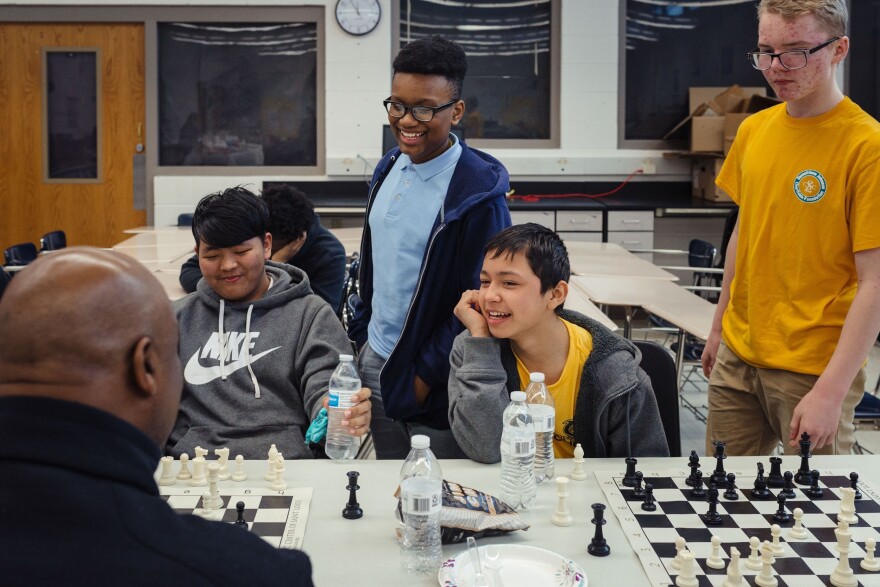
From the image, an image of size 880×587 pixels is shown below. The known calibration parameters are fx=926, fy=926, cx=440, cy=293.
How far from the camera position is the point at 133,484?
93 cm

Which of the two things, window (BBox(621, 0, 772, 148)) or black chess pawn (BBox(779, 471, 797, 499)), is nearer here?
black chess pawn (BBox(779, 471, 797, 499))

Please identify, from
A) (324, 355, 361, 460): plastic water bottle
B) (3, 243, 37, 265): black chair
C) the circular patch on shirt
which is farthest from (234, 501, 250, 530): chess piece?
(3, 243, 37, 265): black chair

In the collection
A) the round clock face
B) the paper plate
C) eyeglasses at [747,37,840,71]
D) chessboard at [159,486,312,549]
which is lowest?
the paper plate

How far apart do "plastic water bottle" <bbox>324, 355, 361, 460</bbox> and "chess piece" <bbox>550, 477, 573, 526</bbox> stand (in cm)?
59

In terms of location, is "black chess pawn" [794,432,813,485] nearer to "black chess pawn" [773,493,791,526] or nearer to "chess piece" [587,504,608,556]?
"black chess pawn" [773,493,791,526]

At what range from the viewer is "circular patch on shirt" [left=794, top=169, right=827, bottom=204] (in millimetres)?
2176

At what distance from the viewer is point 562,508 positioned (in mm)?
1765

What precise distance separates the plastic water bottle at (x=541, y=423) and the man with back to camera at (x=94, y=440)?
0.95 meters

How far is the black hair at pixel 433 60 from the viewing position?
2.28 metres

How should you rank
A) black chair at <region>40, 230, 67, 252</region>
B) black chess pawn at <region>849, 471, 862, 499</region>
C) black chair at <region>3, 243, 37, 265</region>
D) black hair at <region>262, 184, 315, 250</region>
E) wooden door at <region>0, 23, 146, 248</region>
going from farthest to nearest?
1. wooden door at <region>0, 23, 146, 248</region>
2. black chair at <region>40, 230, 67, 252</region>
3. black chair at <region>3, 243, 37, 265</region>
4. black hair at <region>262, 184, 315, 250</region>
5. black chess pawn at <region>849, 471, 862, 499</region>

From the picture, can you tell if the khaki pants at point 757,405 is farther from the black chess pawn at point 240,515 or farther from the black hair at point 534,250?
the black chess pawn at point 240,515

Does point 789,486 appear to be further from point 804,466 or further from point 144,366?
point 144,366

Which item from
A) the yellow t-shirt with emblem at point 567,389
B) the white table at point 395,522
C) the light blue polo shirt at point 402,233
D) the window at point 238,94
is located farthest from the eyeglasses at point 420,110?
the window at point 238,94

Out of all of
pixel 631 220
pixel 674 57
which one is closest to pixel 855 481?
pixel 631 220
